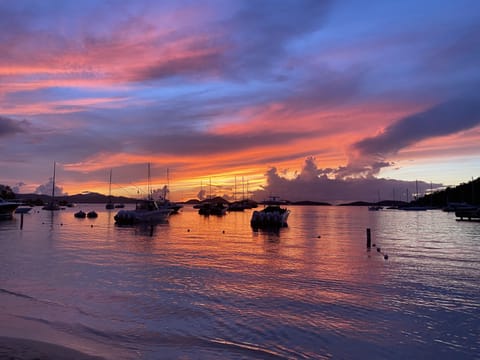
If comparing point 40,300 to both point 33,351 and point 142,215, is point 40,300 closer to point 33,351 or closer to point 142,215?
point 33,351

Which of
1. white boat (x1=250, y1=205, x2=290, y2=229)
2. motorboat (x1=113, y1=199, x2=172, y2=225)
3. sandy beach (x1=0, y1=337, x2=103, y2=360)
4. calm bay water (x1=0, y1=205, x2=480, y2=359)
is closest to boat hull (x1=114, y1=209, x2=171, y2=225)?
motorboat (x1=113, y1=199, x2=172, y2=225)

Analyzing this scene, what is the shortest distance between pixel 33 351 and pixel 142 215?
59468 mm

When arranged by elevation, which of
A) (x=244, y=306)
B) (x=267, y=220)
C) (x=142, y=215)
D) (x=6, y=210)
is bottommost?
(x=244, y=306)

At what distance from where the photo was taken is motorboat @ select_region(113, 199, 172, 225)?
6656cm

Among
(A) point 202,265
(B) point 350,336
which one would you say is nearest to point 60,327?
(B) point 350,336

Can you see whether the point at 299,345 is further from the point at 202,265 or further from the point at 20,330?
the point at 202,265

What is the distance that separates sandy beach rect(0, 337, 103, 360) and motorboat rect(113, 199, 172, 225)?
189ft

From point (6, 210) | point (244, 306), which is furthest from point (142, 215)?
point (244, 306)

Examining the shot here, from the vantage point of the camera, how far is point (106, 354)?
9820 mm

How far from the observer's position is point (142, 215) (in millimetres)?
67750

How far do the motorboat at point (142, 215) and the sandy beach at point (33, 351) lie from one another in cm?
5756

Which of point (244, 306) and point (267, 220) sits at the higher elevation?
point (267, 220)

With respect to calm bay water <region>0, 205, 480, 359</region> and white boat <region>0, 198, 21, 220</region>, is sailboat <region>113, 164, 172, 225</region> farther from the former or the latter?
calm bay water <region>0, 205, 480, 359</region>

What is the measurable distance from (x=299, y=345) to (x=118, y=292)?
29.1 ft
